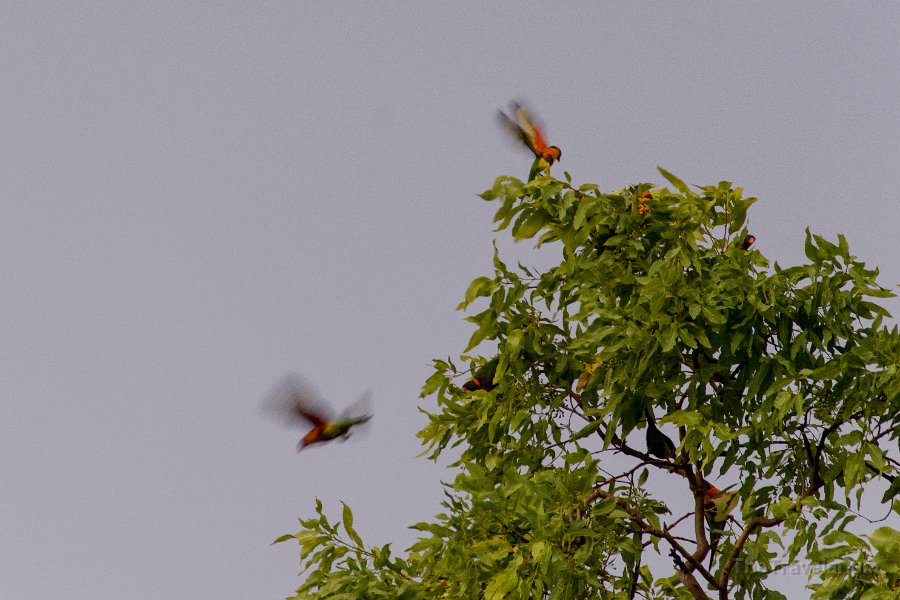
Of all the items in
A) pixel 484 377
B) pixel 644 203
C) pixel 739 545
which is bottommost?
pixel 739 545

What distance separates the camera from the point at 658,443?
22.7 feet

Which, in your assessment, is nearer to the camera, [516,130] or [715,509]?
[715,509]

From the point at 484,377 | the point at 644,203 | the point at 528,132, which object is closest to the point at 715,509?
the point at 484,377

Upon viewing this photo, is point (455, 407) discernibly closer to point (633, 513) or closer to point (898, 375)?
point (633, 513)

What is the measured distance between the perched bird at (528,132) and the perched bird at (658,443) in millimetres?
1973

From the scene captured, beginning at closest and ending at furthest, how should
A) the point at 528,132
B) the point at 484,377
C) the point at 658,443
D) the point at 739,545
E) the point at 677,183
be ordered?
1. the point at 739,545
2. the point at 677,183
3. the point at 658,443
4. the point at 484,377
5. the point at 528,132

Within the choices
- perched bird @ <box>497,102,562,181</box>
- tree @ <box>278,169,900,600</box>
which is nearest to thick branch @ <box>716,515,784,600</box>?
tree @ <box>278,169,900,600</box>

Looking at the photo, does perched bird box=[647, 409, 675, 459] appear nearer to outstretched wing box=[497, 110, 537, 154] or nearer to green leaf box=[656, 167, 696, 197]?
green leaf box=[656, 167, 696, 197]

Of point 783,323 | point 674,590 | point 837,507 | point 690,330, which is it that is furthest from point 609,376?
point 674,590

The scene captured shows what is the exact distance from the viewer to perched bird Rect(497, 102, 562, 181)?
762 centimetres

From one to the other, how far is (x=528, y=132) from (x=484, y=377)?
6.02 feet

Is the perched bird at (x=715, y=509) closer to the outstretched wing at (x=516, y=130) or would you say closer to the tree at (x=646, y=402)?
the tree at (x=646, y=402)

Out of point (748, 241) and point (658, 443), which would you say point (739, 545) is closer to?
point (658, 443)

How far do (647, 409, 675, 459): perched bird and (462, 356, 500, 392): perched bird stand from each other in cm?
106
